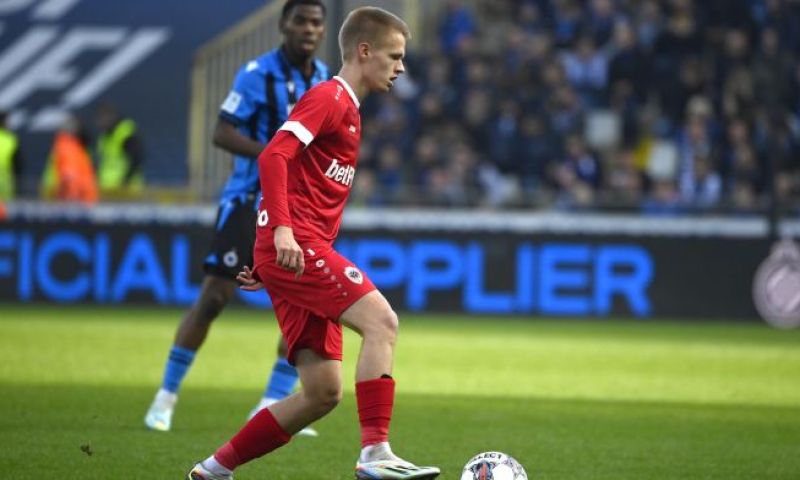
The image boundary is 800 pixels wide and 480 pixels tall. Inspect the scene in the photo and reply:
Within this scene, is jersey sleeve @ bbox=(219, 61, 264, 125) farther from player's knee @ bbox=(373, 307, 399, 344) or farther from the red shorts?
player's knee @ bbox=(373, 307, 399, 344)

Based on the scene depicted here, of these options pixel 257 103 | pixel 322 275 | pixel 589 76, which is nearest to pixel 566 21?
pixel 589 76

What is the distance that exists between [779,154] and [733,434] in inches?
429

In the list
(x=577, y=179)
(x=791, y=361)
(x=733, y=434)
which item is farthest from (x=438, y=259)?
(x=733, y=434)

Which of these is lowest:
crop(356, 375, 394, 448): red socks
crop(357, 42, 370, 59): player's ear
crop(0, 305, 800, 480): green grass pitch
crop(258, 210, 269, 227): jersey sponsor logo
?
crop(0, 305, 800, 480): green grass pitch

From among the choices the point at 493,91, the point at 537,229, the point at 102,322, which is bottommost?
the point at 102,322

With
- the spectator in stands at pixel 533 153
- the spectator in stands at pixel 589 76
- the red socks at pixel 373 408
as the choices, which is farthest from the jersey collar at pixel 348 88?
the spectator in stands at pixel 589 76

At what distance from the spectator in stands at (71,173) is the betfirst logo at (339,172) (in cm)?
1256

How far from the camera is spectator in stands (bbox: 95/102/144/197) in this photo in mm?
19953

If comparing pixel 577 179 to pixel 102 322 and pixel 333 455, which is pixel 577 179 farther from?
pixel 333 455

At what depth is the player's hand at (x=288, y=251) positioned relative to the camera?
544cm

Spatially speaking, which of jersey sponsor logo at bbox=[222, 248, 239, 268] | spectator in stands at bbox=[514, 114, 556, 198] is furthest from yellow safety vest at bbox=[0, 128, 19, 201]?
jersey sponsor logo at bbox=[222, 248, 239, 268]

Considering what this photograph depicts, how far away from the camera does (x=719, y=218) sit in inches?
693

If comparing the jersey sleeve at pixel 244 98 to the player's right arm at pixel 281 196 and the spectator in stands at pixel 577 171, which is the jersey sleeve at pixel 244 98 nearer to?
the player's right arm at pixel 281 196

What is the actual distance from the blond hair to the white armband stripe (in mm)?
419
